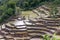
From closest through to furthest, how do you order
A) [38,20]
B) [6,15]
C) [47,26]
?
[47,26] < [38,20] < [6,15]

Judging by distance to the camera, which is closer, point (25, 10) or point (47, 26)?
point (47, 26)

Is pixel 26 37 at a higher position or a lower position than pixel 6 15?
lower

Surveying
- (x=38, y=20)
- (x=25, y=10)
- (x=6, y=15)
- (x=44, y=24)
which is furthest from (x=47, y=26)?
(x=25, y=10)

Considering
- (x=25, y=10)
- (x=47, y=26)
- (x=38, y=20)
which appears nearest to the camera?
(x=47, y=26)

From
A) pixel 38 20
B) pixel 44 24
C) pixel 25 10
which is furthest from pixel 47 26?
pixel 25 10

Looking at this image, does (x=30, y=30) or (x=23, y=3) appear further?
(x=23, y=3)

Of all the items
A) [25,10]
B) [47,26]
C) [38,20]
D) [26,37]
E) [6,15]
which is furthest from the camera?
[25,10]

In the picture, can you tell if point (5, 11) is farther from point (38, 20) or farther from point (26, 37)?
point (26, 37)

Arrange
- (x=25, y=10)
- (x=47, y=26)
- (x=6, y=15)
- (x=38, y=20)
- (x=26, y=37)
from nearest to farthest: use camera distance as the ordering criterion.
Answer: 1. (x=26, y=37)
2. (x=47, y=26)
3. (x=38, y=20)
4. (x=6, y=15)
5. (x=25, y=10)

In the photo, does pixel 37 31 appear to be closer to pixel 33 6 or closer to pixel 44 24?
pixel 44 24
